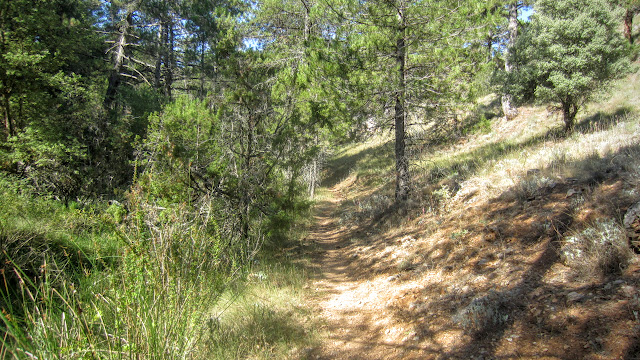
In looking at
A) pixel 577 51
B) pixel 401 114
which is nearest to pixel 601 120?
pixel 577 51

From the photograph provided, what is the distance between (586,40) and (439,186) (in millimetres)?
6742

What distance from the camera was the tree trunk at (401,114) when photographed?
23.4 ft

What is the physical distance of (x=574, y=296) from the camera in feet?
8.87

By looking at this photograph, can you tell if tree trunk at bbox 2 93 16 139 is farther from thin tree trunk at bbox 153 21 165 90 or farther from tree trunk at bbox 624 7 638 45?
tree trunk at bbox 624 7 638 45

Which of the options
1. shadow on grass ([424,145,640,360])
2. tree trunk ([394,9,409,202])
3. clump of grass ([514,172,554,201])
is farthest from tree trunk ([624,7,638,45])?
clump of grass ([514,172,554,201])

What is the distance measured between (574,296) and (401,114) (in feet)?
18.3

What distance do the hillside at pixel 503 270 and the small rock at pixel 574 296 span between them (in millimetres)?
15

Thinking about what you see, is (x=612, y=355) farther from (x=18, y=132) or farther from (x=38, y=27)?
(x=38, y=27)

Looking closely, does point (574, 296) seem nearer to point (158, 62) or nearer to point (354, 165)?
point (158, 62)

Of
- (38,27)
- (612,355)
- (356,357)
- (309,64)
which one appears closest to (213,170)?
(309,64)

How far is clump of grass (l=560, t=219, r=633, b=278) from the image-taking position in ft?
9.30

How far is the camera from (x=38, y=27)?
782 cm

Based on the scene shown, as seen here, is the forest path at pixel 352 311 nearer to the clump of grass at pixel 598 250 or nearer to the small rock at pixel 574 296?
the small rock at pixel 574 296

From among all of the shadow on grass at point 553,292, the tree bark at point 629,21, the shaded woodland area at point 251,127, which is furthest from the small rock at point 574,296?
the tree bark at point 629,21
